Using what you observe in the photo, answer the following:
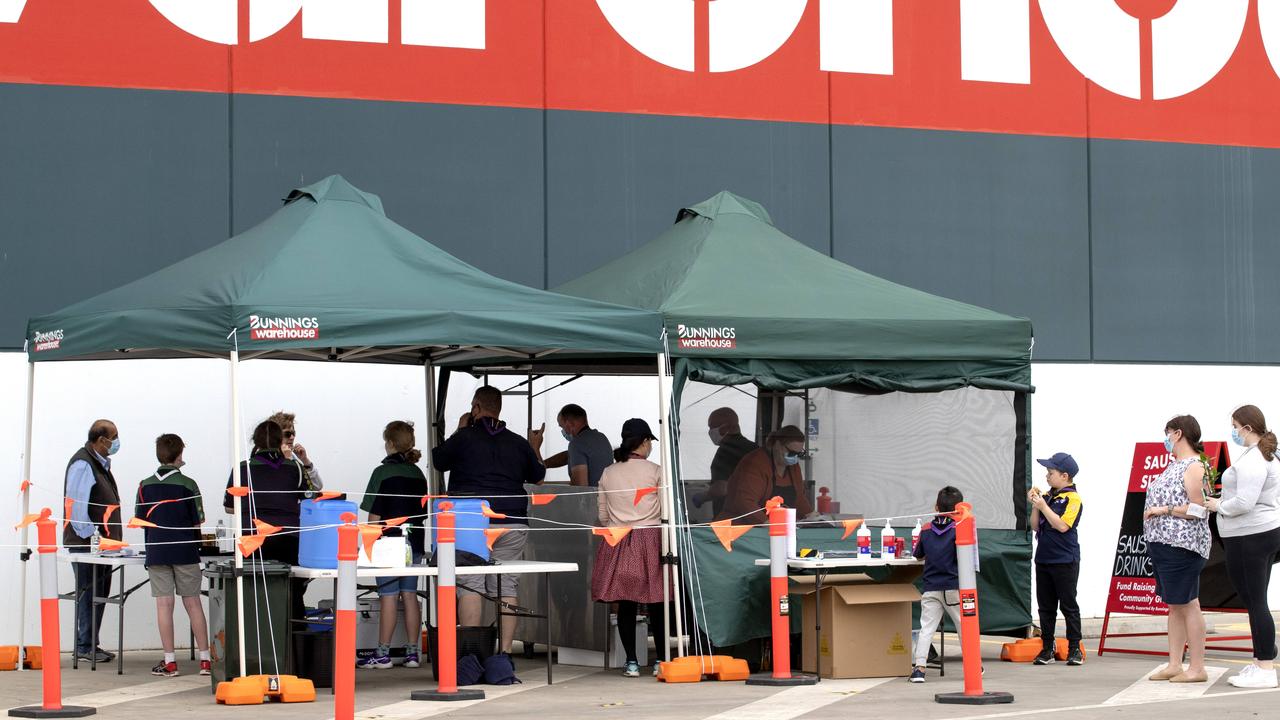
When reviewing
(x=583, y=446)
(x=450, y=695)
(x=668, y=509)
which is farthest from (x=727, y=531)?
(x=583, y=446)

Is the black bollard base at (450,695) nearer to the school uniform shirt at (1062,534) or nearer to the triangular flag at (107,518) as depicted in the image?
the triangular flag at (107,518)

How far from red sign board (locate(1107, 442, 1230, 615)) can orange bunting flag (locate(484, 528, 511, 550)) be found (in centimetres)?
492

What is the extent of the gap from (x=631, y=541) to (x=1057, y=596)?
3188mm

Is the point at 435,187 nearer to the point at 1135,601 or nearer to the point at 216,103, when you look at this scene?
the point at 216,103

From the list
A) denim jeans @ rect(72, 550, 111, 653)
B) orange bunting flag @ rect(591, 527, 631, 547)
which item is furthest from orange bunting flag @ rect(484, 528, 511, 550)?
denim jeans @ rect(72, 550, 111, 653)

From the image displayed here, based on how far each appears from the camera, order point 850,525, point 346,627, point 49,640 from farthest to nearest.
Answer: point 850,525
point 49,640
point 346,627

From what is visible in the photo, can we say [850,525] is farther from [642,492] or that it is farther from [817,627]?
[642,492]

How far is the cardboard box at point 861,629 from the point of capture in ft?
37.1

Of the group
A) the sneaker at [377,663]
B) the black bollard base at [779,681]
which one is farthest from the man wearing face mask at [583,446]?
the black bollard base at [779,681]

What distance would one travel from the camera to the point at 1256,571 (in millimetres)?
10352

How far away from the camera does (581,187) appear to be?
49.8 ft

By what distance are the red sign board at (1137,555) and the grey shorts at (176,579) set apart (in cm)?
687

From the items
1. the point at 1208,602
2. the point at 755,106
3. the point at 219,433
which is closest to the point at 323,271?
the point at 219,433

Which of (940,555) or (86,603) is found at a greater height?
(940,555)
